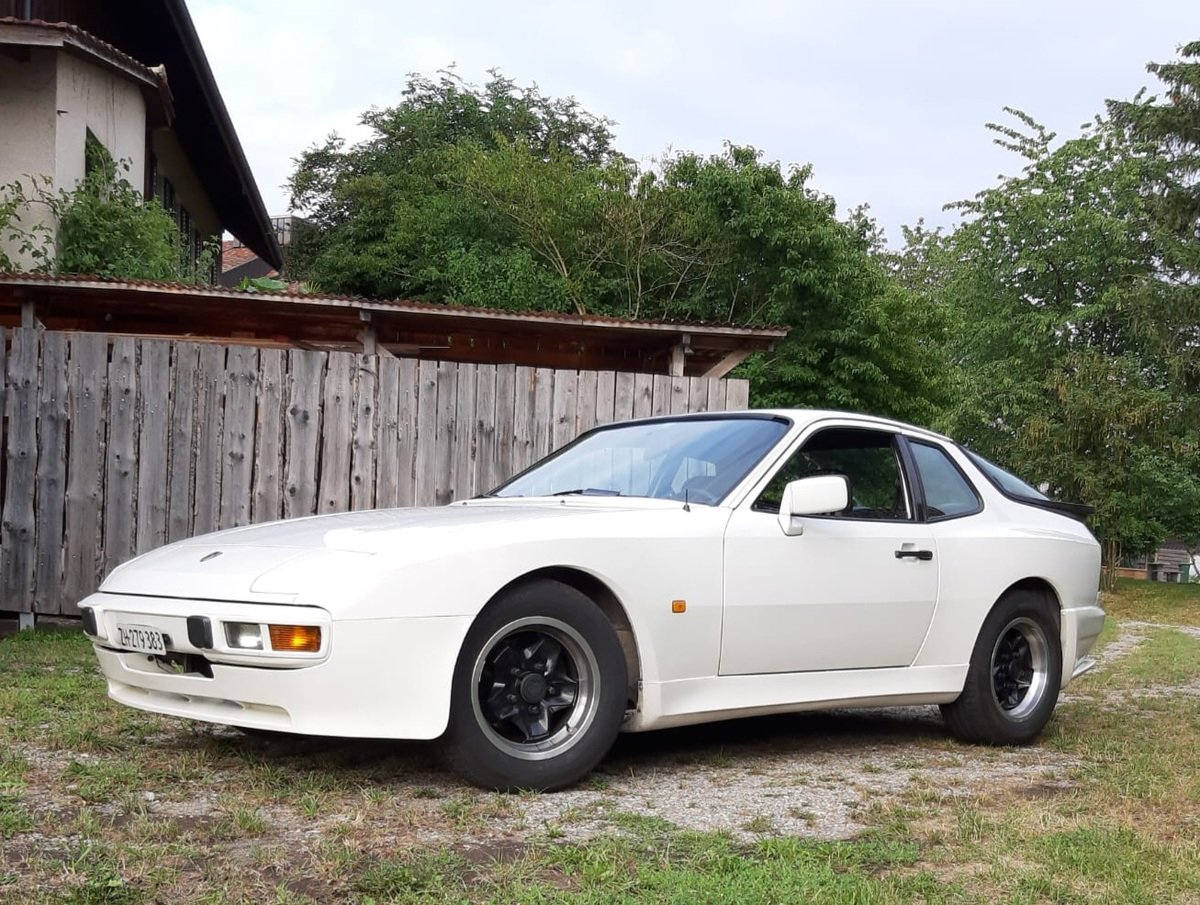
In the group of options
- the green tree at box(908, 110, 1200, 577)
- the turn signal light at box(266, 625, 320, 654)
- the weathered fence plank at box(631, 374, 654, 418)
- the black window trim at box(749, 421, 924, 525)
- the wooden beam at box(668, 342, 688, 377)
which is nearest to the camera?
the turn signal light at box(266, 625, 320, 654)

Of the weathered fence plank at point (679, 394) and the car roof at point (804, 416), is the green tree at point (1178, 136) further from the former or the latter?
the car roof at point (804, 416)

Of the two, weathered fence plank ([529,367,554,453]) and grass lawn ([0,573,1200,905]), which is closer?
grass lawn ([0,573,1200,905])

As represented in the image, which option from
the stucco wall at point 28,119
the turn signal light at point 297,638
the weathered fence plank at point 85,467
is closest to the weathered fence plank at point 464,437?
the weathered fence plank at point 85,467

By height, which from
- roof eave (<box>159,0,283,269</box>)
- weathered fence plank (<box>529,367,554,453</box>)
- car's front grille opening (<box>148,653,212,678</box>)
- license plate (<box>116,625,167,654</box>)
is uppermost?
roof eave (<box>159,0,283,269</box>)

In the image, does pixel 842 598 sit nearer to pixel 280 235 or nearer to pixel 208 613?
pixel 208 613

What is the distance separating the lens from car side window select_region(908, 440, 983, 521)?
620cm

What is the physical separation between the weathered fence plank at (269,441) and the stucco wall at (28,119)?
18.3 ft

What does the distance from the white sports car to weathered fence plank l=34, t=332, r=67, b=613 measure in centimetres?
441

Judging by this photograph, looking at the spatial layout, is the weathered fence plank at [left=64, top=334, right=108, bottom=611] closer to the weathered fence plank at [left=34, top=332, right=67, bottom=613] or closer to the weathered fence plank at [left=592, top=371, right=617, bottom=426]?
the weathered fence plank at [left=34, top=332, right=67, bottom=613]

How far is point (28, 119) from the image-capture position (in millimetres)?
13602

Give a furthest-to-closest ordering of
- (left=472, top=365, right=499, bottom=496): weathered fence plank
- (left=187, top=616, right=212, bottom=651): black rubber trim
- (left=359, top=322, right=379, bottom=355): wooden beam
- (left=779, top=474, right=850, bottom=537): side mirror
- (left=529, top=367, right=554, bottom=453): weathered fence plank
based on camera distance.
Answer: (left=359, top=322, right=379, bottom=355): wooden beam → (left=529, top=367, right=554, bottom=453): weathered fence plank → (left=472, top=365, right=499, bottom=496): weathered fence plank → (left=779, top=474, right=850, bottom=537): side mirror → (left=187, top=616, right=212, bottom=651): black rubber trim

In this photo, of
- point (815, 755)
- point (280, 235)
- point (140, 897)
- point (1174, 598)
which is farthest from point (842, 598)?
point (280, 235)

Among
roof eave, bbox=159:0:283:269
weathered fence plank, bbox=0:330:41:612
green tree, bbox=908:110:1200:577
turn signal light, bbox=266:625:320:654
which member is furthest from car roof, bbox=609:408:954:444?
green tree, bbox=908:110:1200:577

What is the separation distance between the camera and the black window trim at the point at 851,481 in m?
5.46
